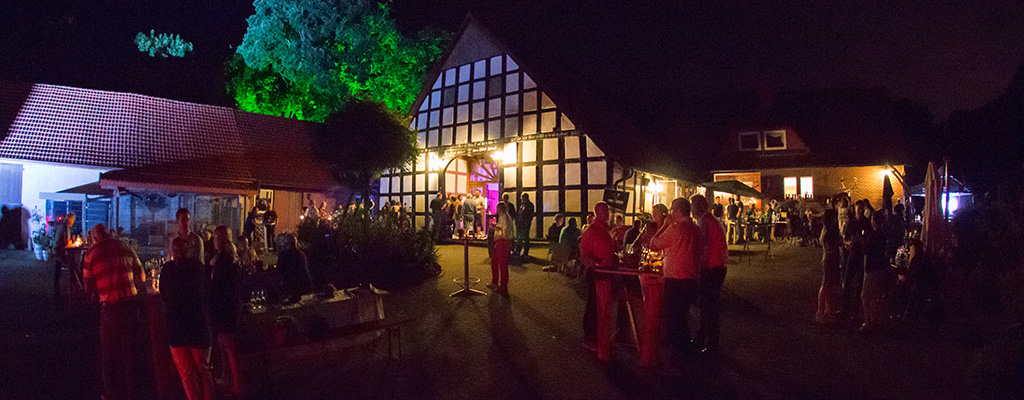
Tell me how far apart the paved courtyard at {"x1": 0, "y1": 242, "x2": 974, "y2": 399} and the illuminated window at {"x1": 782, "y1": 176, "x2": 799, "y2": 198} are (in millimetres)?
15584

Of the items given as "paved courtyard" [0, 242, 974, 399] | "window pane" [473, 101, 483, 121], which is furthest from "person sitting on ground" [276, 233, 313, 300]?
"window pane" [473, 101, 483, 121]

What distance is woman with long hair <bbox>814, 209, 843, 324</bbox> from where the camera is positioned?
7023 millimetres

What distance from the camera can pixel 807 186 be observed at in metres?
22.3

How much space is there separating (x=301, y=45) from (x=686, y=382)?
2667cm

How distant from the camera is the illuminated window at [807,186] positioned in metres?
22.2

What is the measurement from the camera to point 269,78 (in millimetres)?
29609

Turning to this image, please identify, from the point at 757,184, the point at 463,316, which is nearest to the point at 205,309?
the point at 463,316

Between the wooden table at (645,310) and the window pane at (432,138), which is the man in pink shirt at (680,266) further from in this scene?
the window pane at (432,138)

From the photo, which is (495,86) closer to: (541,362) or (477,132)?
(477,132)

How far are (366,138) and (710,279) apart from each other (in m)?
12.9

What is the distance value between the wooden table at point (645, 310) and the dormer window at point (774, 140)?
20.5 metres

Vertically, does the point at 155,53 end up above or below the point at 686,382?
above

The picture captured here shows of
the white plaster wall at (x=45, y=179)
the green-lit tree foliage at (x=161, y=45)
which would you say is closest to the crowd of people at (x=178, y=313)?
the white plaster wall at (x=45, y=179)

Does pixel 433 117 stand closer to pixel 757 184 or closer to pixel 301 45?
pixel 301 45
